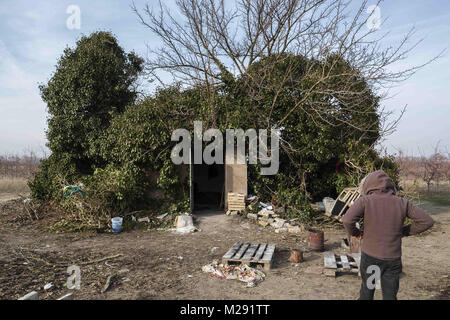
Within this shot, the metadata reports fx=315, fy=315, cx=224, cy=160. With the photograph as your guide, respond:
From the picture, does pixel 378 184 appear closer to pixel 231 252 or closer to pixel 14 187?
pixel 231 252

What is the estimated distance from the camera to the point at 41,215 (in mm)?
10289

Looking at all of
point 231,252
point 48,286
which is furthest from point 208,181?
point 48,286

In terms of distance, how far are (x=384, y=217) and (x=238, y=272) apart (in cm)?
288

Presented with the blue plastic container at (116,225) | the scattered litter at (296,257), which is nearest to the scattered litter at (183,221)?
the blue plastic container at (116,225)

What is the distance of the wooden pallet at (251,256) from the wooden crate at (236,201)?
362 centimetres

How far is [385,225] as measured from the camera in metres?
3.32

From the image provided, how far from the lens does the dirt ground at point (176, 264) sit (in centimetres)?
474

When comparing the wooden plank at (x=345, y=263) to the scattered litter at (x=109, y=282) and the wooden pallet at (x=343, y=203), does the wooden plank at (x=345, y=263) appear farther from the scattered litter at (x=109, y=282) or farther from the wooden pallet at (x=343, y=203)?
the scattered litter at (x=109, y=282)

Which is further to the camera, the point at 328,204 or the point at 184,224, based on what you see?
the point at 328,204
